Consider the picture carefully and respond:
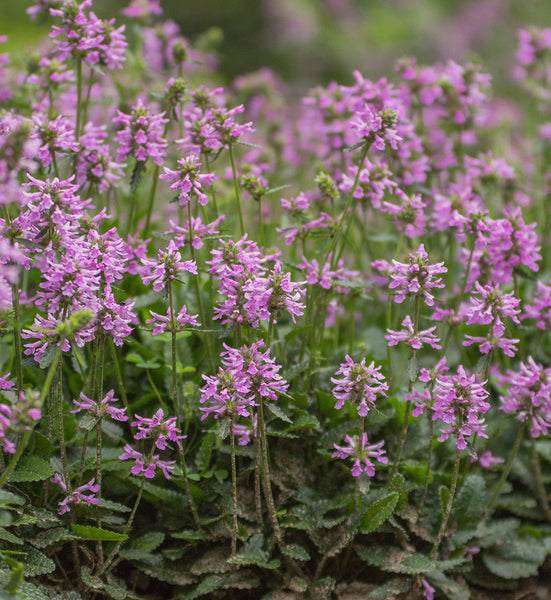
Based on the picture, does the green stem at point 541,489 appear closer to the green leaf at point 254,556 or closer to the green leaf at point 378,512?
the green leaf at point 378,512

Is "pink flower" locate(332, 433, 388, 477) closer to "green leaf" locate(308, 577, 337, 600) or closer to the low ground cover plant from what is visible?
the low ground cover plant

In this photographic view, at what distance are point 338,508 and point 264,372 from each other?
2.02ft

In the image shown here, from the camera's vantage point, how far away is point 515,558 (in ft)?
7.32

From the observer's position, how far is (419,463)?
2176 millimetres

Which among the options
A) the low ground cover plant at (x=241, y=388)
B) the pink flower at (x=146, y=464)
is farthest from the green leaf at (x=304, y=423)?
the pink flower at (x=146, y=464)

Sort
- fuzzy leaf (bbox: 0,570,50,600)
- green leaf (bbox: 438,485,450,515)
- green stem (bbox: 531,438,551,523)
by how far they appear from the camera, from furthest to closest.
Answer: green stem (bbox: 531,438,551,523)
green leaf (bbox: 438,485,450,515)
fuzzy leaf (bbox: 0,570,50,600)

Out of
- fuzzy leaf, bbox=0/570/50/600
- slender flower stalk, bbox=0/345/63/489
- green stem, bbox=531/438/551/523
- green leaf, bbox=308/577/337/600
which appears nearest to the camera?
slender flower stalk, bbox=0/345/63/489

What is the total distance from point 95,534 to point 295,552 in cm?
52

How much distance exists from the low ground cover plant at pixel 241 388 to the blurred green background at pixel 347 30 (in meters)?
5.62

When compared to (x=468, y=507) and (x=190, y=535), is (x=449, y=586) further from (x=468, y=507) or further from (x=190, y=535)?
(x=190, y=535)

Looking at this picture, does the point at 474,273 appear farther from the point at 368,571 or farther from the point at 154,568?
the point at 154,568

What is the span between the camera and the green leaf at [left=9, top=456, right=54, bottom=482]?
1.75m

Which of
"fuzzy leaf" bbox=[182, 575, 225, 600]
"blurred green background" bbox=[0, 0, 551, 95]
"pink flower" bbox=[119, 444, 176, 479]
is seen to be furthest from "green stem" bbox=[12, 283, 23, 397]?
"blurred green background" bbox=[0, 0, 551, 95]

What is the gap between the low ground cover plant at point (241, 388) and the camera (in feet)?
5.60
